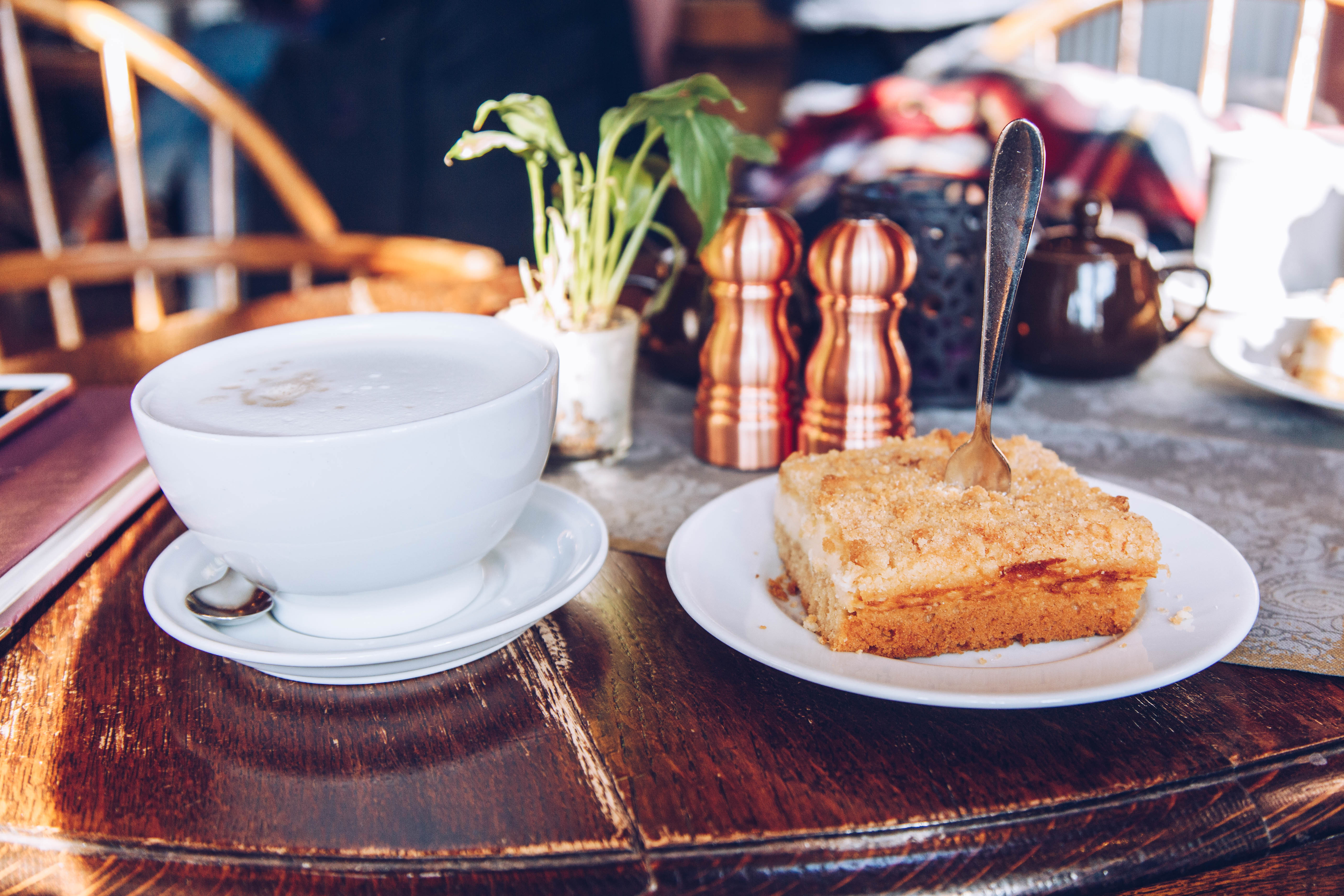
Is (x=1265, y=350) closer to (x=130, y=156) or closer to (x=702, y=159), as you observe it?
(x=702, y=159)

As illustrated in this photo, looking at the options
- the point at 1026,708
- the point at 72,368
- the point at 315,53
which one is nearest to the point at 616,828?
the point at 1026,708

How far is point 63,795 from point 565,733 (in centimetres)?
20

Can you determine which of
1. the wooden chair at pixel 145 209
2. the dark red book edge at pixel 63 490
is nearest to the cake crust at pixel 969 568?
the dark red book edge at pixel 63 490

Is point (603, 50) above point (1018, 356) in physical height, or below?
above

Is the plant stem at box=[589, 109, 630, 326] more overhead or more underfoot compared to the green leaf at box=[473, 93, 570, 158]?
more underfoot

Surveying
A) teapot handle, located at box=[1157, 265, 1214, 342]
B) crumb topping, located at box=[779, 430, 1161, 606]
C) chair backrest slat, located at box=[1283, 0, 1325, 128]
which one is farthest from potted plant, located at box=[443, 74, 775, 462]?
chair backrest slat, located at box=[1283, 0, 1325, 128]

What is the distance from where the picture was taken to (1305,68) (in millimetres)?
2193

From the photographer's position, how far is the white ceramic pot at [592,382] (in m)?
0.71

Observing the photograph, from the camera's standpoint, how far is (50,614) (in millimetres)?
535

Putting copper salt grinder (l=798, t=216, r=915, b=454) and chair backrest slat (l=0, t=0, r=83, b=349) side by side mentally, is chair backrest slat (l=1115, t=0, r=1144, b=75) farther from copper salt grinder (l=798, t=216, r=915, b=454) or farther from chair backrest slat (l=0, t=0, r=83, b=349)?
chair backrest slat (l=0, t=0, r=83, b=349)

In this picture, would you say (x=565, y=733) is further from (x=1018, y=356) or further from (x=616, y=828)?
(x=1018, y=356)

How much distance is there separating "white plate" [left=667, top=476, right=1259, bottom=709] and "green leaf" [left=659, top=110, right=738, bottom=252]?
0.21 meters

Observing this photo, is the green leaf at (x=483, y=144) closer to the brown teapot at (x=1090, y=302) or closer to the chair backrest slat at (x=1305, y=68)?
the brown teapot at (x=1090, y=302)

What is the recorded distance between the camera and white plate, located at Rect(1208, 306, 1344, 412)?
0.79 meters
